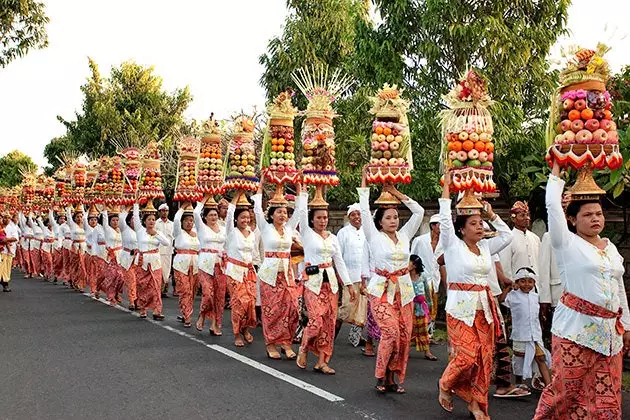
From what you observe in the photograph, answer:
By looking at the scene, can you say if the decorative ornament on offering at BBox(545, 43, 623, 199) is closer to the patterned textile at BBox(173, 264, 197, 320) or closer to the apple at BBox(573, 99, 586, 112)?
the apple at BBox(573, 99, 586, 112)

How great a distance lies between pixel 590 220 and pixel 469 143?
1.56 metres

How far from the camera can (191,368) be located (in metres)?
7.75

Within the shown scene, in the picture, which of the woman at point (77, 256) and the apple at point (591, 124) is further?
the woman at point (77, 256)

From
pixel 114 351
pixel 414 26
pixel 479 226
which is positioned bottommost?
pixel 114 351

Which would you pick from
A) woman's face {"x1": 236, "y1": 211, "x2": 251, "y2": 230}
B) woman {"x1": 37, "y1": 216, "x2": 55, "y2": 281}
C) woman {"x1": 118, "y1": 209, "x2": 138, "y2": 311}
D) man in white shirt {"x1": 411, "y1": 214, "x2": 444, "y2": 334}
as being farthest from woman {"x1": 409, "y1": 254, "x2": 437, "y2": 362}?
woman {"x1": 37, "y1": 216, "x2": 55, "y2": 281}

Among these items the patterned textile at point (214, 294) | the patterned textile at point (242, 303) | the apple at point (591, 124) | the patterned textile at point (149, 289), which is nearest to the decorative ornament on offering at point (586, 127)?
the apple at point (591, 124)

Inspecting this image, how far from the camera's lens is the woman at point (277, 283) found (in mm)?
8422

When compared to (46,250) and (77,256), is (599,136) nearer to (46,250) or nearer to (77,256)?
(77,256)

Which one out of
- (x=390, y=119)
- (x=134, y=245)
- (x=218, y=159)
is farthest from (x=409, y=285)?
(x=134, y=245)

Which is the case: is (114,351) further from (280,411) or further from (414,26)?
(414,26)

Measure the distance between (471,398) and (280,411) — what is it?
1.58 m

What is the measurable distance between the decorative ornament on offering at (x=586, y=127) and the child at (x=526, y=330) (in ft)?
7.11

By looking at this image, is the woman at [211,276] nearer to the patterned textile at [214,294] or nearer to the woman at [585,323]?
the patterned textile at [214,294]

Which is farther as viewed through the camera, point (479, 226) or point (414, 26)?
point (414, 26)
